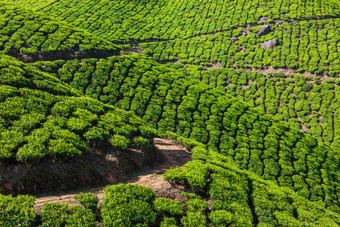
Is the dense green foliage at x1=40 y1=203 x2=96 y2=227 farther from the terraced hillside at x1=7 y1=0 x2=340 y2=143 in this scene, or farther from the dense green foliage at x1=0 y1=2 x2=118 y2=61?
the terraced hillside at x1=7 y1=0 x2=340 y2=143

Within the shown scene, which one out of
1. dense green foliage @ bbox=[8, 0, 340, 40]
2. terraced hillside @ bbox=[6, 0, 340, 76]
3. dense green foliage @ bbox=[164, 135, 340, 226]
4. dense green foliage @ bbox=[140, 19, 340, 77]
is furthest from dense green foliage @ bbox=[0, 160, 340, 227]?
dense green foliage @ bbox=[8, 0, 340, 40]

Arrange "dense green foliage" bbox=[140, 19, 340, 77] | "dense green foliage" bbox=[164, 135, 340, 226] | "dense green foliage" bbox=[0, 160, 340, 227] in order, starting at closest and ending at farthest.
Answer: "dense green foliage" bbox=[0, 160, 340, 227], "dense green foliage" bbox=[164, 135, 340, 226], "dense green foliage" bbox=[140, 19, 340, 77]

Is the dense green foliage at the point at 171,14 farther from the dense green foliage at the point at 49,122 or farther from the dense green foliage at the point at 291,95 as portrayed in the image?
the dense green foliage at the point at 49,122

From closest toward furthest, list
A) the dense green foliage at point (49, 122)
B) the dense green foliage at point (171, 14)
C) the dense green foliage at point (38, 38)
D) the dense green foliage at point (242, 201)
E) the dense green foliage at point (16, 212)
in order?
the dense green foliage at point (16, 212)
the dense green foliage at point (49, 122)
the dense green foliage at point (242, 201)
the dense green foliage at point (38, 38)
the dense green foliage at point (171, 14)

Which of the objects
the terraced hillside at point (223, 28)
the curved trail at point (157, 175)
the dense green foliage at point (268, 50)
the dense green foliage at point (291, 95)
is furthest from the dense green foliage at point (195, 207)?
the terraced hillside at point (223, 28)

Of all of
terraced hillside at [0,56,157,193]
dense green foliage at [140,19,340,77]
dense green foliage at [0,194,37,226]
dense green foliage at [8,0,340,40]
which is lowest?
dense green foliage at [0,194,37,226]

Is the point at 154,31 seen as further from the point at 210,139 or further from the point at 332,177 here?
the point at 332,177

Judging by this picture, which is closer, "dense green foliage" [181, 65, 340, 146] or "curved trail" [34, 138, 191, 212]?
"curved trail" [34, 138, 191, 212]
